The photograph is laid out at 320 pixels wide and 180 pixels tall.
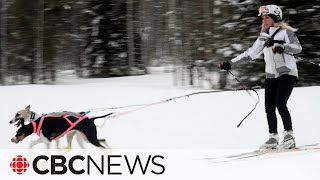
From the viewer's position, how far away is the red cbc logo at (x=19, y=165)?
17.1 ft

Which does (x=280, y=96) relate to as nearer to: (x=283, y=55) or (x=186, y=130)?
(x=283, y=55)

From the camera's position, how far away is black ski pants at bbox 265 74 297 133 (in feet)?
19.4

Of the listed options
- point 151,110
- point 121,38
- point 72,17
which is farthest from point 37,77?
point 151,110

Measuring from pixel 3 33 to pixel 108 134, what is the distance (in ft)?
32.7

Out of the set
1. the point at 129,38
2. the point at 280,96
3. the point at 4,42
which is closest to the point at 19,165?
the point at 280,96

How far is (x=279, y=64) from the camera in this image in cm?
593

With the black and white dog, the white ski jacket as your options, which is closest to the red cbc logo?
the black and white dog

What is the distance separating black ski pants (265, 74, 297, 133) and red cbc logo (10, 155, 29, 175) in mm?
3196

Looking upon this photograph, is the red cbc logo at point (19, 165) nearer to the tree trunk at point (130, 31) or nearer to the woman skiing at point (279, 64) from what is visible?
the woman skiing at point (279, 64)

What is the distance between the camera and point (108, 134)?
7.43 metres

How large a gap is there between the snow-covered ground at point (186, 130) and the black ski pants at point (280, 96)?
0.54 meters

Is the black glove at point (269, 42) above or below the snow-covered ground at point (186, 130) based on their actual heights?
above

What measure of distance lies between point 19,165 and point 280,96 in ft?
11.0

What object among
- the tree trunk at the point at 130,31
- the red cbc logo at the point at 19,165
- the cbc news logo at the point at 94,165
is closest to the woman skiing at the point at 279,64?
the cbc news logo at the point at 94,165
